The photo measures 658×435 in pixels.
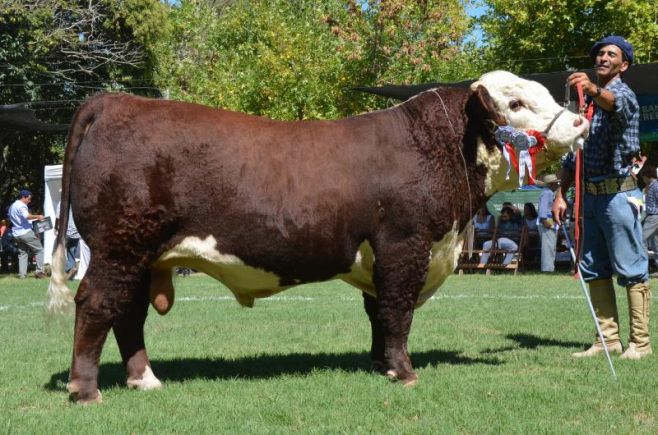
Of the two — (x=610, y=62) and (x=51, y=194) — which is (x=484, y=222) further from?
(x=610, y=62)

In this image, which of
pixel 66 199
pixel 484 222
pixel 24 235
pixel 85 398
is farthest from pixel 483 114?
pixel 24 235

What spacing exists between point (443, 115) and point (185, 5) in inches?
1410

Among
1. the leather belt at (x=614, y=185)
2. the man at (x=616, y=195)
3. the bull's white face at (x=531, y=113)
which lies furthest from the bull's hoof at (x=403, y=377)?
the leather belt at (x=614, y=185)

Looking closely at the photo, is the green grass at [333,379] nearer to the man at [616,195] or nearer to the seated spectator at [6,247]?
the man at [616,195]

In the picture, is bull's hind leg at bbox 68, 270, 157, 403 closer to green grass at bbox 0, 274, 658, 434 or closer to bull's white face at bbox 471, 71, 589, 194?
green grass at bbox 0, 274, 658, 434

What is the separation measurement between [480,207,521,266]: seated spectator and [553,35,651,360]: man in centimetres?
1094

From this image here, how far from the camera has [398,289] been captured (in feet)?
18.5

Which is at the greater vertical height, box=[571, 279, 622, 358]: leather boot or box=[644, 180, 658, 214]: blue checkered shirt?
box=[644, 180, 658, 214]: blue checkered shirt

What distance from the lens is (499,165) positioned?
19.6 feet

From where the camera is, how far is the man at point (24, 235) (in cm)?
1944

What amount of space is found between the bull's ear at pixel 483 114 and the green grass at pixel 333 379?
1681 mm

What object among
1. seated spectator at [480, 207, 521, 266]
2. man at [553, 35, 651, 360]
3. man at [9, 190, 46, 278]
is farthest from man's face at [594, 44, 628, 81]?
man at [9, 190, 46, 278]

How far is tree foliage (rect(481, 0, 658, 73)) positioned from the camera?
22.7 meters

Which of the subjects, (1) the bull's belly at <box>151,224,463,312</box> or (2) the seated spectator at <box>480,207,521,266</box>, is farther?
(2) the seated spectator at <box>480,207,521,266</box>
